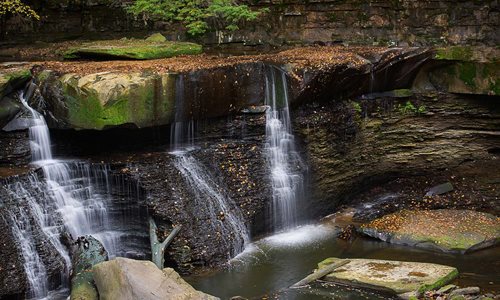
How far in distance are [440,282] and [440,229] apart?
2.34 meters

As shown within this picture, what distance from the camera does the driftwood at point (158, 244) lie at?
940cm

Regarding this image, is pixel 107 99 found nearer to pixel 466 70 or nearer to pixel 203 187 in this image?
pixel 203 187

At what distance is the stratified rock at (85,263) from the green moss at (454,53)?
292 inches

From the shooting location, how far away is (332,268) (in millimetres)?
9531

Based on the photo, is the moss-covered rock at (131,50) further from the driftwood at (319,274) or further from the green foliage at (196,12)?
the driftwood at (319,274)

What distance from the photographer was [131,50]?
11594 mm

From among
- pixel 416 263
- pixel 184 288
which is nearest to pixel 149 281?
pixel 184 288

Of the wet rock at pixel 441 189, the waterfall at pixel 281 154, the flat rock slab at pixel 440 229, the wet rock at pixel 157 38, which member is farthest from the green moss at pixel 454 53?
the wet rock at pixel 157 38

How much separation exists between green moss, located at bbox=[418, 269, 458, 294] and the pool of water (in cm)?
11

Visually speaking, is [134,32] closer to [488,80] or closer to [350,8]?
[350,8]

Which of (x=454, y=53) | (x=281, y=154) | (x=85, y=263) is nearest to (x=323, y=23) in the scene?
(x=454, y=53)

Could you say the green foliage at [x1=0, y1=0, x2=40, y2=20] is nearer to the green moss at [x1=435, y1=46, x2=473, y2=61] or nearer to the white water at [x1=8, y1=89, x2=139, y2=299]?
the white water at [x1=8, y1=89, x2=139, y2=299]

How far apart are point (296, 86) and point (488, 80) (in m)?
3.89

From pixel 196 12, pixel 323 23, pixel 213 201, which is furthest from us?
pixel 323 23
